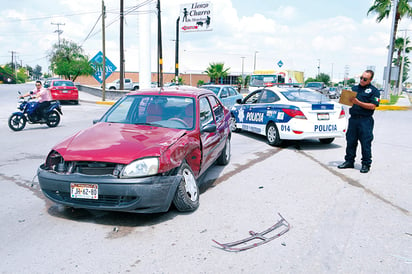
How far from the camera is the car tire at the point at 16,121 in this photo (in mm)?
11445

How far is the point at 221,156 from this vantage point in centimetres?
679

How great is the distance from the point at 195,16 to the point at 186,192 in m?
30.1

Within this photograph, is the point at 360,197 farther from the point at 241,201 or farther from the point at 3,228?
the point at 3,228

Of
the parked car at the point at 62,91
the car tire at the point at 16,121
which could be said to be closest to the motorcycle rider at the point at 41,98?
the car tire at the point at 16,121

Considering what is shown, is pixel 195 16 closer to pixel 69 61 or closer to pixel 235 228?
pixel 69 61

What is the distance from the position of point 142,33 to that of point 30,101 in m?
15.3

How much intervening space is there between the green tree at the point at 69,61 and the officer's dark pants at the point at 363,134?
42458 millimetres

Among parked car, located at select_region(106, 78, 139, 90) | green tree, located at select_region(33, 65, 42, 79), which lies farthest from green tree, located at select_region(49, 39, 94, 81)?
green tree, located at select_region(33, 65, 42, 79)

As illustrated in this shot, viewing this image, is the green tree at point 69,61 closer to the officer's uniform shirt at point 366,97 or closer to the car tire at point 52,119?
the car tire at point 52,119

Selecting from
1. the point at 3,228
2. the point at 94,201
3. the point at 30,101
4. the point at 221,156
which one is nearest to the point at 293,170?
the point at 221,156

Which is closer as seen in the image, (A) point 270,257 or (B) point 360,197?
(A) point 270,257

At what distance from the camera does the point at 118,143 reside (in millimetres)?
4051

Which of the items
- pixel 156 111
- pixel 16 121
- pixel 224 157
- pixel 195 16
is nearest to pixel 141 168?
pixel 156 111

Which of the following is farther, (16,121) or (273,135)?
(16,121)
